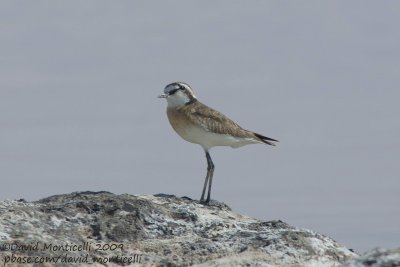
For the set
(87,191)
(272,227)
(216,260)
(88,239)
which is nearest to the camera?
(216,260)

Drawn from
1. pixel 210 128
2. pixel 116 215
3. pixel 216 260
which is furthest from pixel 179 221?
pixel 210 128

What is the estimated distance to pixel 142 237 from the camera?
465 inches

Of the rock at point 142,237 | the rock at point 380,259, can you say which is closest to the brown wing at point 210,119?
the rock at point 142,237

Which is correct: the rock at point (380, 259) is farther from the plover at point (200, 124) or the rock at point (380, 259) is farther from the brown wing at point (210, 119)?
the brown wing at point (210, 119)

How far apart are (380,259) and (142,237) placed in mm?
5182

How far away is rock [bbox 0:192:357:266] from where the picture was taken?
35.6ft

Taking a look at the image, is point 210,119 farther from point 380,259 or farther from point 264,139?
point 380,259

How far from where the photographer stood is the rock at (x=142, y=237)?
10.8m

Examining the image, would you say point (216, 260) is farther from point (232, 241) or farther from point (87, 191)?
point (87, 191)

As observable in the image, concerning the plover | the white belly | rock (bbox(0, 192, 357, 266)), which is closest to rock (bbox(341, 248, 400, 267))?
rock (bbox(0, 192, 357, 266))

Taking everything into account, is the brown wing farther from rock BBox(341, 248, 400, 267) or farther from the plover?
rock BBox(341, 248, 400, 267)

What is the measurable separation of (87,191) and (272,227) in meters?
3.01

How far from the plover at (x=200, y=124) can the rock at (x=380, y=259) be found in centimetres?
1058

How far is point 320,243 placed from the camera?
1152 centimetres
